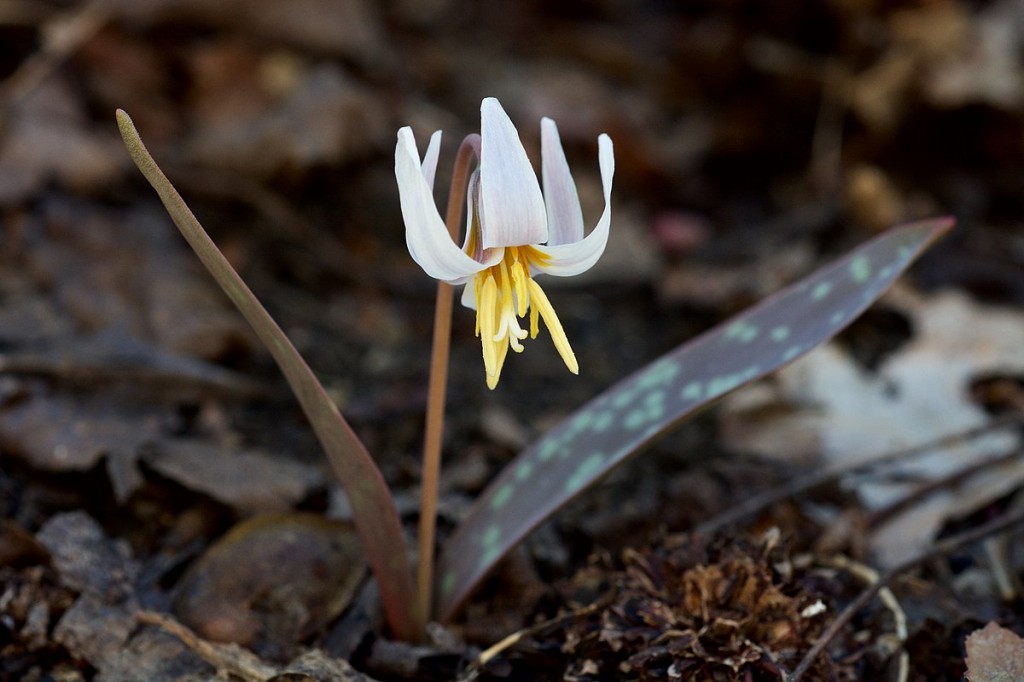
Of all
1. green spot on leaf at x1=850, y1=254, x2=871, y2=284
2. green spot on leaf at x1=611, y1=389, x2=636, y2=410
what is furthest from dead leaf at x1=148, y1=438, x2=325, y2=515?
green spot on leaf at x1=850, y1=254, x2=871, y2=284

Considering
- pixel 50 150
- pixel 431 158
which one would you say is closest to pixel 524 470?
pixel 431 158

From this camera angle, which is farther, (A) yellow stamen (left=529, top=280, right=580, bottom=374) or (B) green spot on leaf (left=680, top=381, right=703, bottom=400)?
(B) green spot on leaf (left=680, top=381, right=703, bottom=400)

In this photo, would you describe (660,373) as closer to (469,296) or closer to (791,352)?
(791,352)

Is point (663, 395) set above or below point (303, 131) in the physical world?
below

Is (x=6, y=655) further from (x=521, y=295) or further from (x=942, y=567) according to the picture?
(x=942, y=567)

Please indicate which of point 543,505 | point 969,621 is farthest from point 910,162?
point 543,505

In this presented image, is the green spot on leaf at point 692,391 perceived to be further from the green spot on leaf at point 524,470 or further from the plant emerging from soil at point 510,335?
the green spot on leaf at point 524,470

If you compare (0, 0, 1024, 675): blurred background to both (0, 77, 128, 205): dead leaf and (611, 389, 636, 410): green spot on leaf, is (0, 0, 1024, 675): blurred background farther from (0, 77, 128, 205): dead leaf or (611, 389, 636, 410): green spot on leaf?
(611, 389, 636, 410): green spot on leaf
